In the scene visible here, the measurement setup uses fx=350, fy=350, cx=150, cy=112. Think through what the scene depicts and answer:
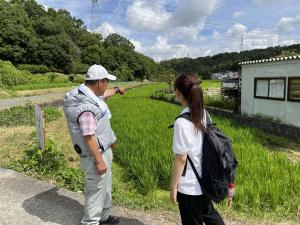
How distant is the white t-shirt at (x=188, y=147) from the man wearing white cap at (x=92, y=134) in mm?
827

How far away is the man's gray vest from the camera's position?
9.34ft

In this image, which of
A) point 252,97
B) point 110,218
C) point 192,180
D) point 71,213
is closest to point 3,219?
point 71,213

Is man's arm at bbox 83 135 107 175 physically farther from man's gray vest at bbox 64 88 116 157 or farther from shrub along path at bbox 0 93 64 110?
shrub along path at bbox 0 93 64 110

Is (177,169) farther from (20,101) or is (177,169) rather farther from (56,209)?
(20,101)

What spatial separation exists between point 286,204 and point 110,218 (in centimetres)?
201

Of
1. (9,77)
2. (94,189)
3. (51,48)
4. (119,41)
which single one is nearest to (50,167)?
(94,189)

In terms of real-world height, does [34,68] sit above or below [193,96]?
above

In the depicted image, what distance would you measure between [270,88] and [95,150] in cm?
974

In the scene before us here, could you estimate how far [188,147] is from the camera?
7.37ft

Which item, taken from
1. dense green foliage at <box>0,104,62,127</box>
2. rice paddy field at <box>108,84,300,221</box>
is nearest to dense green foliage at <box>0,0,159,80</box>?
dense green foliage at <box>0,104,62,127</box>

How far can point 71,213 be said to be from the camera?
140 inches

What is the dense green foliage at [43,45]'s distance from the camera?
137 ft

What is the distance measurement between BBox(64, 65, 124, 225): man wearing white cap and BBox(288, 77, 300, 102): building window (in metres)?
8.40

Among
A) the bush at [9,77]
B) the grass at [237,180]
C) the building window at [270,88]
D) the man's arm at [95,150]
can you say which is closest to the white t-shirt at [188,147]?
the man's arm at [95,150]
